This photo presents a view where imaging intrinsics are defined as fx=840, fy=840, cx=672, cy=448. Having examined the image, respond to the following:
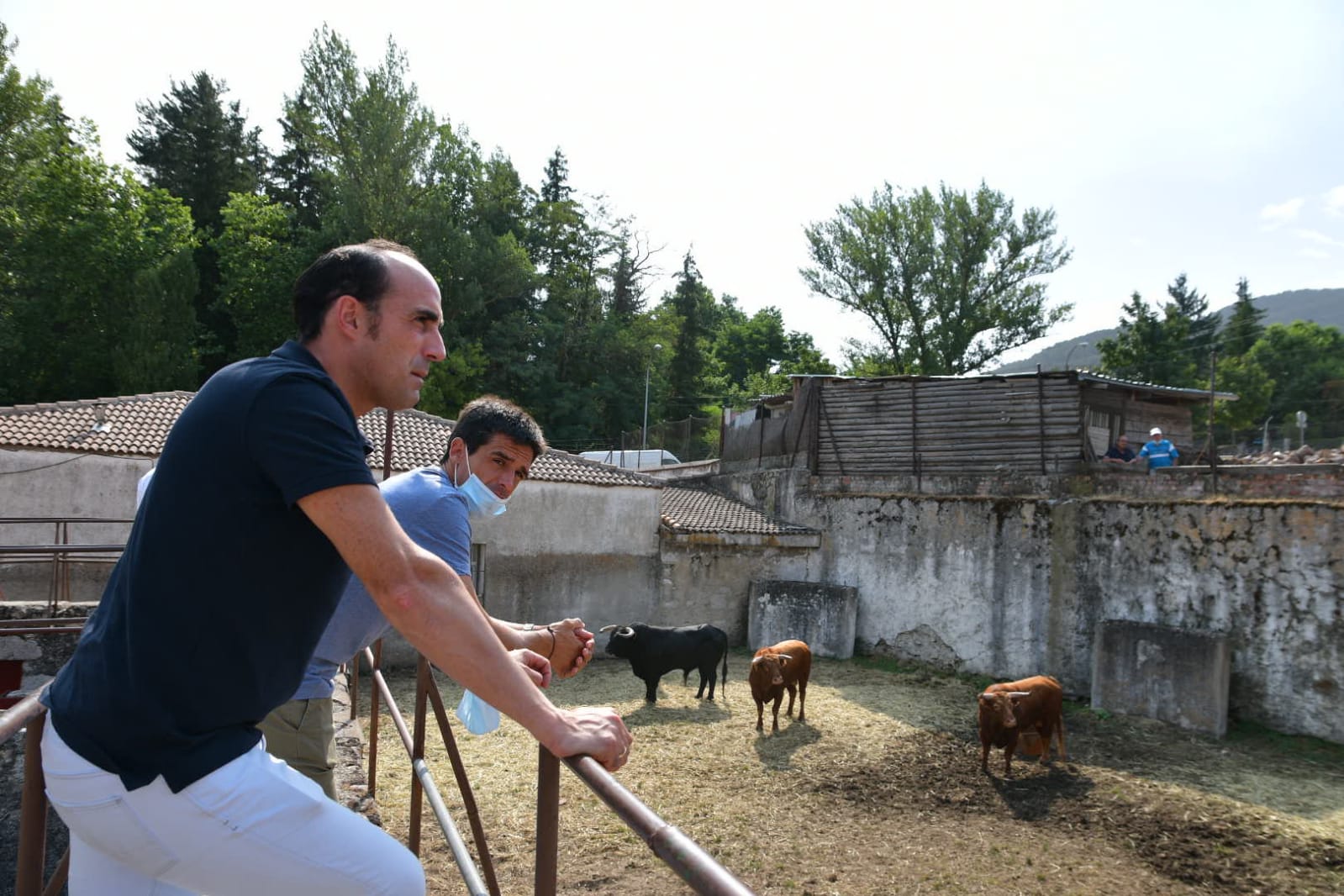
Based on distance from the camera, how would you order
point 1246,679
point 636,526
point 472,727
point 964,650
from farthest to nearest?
1. point 636,526
2. point 964,650
3. point 1246,679
4. point 472,727

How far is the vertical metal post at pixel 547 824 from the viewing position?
5.25 feet

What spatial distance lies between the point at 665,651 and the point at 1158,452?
9.66 m

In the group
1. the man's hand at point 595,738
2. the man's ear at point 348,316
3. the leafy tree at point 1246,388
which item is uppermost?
the leafy tree at point 1246,388

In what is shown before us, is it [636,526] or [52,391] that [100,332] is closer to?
[52,391]

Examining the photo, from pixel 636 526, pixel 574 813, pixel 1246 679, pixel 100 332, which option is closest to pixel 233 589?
pixel 574 813

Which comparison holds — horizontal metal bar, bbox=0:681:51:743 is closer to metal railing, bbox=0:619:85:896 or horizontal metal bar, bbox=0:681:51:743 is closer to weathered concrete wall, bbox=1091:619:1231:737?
metal railing, bbox=0:619:85:896

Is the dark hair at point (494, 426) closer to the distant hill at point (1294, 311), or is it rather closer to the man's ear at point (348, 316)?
the man's ear at point (348, 316)

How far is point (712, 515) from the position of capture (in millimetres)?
19812

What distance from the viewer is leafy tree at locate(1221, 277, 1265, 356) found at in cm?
5078

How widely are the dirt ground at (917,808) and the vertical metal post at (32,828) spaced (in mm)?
4199

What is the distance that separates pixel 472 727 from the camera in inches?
103

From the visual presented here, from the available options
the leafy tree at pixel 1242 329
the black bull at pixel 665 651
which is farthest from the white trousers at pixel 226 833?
the leafy tree at pixel 1242 329

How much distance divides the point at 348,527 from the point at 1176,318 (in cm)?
5301

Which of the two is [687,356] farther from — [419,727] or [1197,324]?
[419,727]
